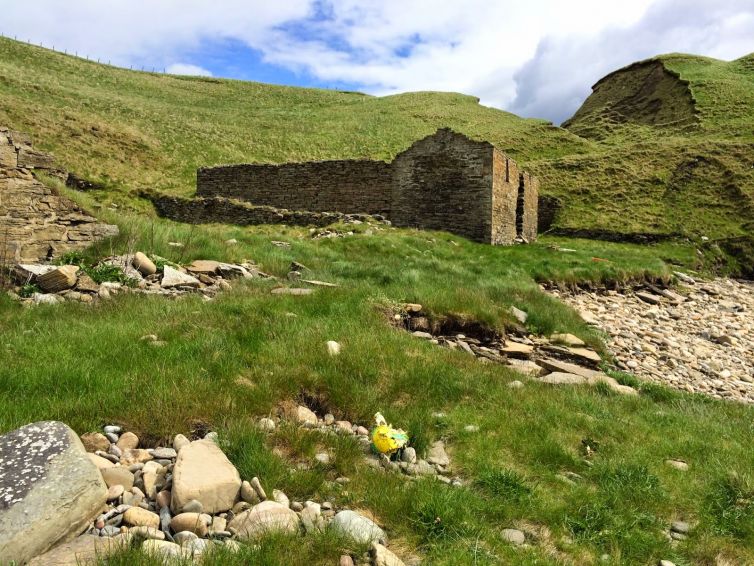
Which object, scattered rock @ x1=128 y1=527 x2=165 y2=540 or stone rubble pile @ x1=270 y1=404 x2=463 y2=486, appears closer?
scattered rock @ x1=128 y1=527 x2=165 y2=540

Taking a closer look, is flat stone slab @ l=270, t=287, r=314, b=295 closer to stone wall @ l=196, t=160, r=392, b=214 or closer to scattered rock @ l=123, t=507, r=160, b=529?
scattered rock @ l=123, t=507, r=160, b=529

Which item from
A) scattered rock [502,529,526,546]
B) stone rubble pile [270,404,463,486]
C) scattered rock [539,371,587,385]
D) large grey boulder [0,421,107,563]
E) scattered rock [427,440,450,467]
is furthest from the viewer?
scattered rock [539,371,587,385]

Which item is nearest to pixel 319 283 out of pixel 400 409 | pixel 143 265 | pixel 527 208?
pixel 143 265

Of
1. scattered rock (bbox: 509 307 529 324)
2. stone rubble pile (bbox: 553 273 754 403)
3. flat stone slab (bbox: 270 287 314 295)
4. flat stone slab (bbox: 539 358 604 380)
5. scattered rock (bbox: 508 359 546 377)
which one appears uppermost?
flat stone slab (bbox: 270 287 314 295)

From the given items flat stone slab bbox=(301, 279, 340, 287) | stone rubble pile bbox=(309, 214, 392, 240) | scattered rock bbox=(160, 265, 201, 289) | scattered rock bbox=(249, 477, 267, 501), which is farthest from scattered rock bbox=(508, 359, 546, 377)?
stone rubble pile bbox=(309, 214, 392, 240)

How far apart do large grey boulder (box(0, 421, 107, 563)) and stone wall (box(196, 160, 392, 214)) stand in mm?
19141

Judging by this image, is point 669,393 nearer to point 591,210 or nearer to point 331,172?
point 331,172

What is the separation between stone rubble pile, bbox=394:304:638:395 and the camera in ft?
22.3

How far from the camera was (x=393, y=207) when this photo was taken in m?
20.9

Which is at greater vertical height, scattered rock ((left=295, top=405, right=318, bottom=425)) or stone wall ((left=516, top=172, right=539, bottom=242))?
stone wall ((left=516, top=172, right=539, bottom=242))

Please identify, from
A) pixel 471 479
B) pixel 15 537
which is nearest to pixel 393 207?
pixel 471 479

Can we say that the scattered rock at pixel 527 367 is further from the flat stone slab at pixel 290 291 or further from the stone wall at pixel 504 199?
the stone wall at pixel 504 199

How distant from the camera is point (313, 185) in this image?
22828 millimetres

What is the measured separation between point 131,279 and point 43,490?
19.4ft
